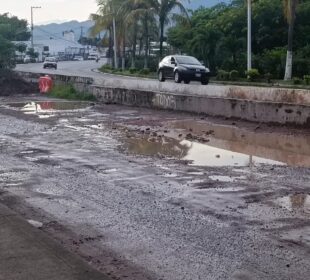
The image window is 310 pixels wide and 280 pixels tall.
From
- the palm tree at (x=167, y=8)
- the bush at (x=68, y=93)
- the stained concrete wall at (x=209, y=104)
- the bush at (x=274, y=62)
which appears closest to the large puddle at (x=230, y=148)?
the stained concrete wall at (x=209, y=104)

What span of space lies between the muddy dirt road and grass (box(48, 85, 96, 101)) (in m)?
14.1

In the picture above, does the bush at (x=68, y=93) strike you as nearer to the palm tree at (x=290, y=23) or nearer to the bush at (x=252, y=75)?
the bush at (x=252, y=75)

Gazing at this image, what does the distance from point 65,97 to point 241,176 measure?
81.6 feet

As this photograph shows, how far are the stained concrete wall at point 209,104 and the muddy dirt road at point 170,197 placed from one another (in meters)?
0.71

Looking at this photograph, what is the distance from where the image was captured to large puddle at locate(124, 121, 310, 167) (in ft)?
43.6

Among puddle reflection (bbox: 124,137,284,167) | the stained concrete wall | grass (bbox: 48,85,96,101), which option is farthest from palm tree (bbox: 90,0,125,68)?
puddle reflection (bbox: 124,137,284,167)

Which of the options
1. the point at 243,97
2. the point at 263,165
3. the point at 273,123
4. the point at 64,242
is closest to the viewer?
the point at 64,242

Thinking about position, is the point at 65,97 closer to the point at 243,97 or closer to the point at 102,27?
the point at 243,97

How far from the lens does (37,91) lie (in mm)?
39688

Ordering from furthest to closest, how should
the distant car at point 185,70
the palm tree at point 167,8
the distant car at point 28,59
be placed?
the distant car at point 28,59 → the palm tree at point 167,8 → the distant car at point 185,70

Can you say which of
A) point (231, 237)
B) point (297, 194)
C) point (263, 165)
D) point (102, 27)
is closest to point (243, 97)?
point (263, 165)

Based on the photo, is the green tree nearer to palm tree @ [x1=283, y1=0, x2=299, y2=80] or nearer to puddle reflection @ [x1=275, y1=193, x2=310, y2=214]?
palm tree @ [x1=283, y1=0, x2=299, y2=80]

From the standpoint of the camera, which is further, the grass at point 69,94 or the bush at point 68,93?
the bush at point 68,93

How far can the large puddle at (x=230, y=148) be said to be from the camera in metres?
13.3
